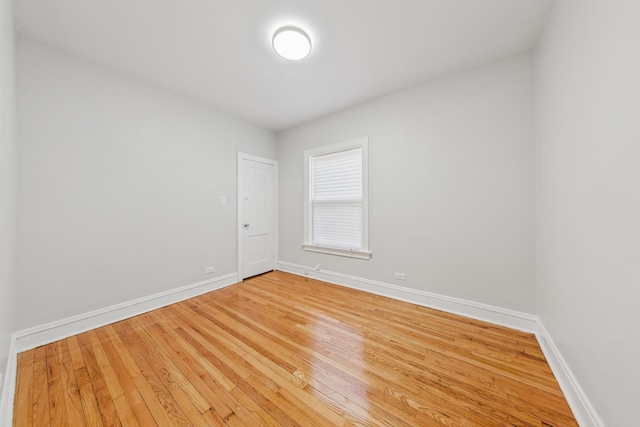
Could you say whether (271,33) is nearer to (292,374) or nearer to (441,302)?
(292,374)

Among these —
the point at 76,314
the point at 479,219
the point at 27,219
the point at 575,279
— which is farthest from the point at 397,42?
the point at 76,314

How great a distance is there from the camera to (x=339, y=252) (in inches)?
131

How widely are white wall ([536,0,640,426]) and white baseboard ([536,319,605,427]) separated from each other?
0.18ft

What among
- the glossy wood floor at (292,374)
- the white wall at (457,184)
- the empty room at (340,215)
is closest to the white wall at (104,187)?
the empty room at (340,215)

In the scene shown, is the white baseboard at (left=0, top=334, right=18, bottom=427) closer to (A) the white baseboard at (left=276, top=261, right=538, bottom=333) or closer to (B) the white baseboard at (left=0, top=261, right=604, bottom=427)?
(B) the white baseboard at (left=0, top=261, right=604, bottom=427)

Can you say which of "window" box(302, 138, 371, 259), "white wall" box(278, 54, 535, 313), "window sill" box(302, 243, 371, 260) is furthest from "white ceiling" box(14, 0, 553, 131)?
"window sill" box(302, 243, 371, 260)

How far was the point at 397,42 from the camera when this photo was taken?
1945 millimetres

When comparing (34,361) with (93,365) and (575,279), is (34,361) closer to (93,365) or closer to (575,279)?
(93,365)

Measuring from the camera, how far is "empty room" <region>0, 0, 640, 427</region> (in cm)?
118

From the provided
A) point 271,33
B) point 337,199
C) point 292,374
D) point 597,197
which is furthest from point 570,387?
point 271,33

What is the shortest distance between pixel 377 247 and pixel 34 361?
11.1 ft

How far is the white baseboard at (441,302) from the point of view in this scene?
2043 millimetres

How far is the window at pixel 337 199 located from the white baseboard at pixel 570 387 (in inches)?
71.8

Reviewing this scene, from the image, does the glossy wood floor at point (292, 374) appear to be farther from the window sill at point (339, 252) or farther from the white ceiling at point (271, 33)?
the white ceiling at point (271, 33)
